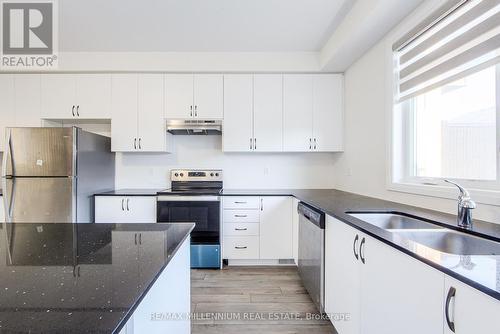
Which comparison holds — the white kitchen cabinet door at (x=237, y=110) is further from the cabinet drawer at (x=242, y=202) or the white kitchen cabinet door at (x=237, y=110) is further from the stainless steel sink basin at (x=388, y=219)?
the stainless steel sink basin at (x=388, y=219)

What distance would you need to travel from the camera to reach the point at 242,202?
9.36ft

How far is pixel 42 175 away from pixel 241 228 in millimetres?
2123

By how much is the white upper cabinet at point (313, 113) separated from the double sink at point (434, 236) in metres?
1.52

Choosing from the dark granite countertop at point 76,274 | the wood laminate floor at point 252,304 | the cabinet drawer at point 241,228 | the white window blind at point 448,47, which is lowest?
the wood laminate floor at point 252,304

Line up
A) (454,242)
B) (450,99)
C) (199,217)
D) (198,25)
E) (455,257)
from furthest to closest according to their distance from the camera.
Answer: (199,217)
(198,25)
(450,99)
(454,242)
(455,257)

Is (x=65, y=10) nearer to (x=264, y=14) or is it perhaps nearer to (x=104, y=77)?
(x=104, y=77)

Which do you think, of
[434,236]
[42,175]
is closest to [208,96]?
[42,175]

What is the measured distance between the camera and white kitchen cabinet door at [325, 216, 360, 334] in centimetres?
136

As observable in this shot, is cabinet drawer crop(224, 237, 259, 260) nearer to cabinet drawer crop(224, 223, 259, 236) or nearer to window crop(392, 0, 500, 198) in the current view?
cabinet drawer crop(224, 223, 259, 236)

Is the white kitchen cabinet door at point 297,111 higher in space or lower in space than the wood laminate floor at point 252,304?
higher

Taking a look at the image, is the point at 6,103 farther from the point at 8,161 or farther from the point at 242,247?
the point at 242,247

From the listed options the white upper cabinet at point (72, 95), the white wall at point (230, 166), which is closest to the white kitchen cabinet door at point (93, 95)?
the white upper cabinet at point (72, 95)

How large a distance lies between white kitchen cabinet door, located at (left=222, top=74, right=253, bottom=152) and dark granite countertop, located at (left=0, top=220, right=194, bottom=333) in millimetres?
1946

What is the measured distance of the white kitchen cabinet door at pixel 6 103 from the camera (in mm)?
2965
